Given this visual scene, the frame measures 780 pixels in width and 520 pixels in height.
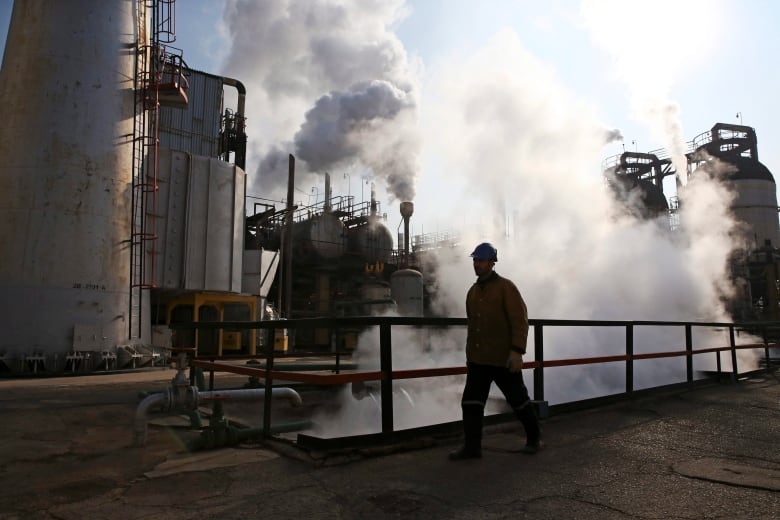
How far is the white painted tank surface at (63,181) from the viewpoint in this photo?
13336 mm

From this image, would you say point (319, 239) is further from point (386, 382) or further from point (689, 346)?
point (386, 382)

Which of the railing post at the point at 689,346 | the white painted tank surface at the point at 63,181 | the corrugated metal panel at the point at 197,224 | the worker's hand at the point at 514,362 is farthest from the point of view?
the corrugated metal panel at the point at 197,224

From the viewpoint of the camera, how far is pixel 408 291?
23141 millimetres

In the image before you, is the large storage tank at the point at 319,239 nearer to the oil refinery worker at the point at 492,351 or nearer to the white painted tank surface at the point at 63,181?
the white painted tank surface at the point at 63,181

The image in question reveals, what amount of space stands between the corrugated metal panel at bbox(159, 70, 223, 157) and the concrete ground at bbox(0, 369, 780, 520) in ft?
62.6

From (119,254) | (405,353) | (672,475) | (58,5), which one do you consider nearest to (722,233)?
(405,353)

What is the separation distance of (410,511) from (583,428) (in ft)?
9.67

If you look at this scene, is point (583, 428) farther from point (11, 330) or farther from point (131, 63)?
point (131, 63)

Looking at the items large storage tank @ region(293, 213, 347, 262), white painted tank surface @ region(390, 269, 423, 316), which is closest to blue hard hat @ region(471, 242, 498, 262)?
white painted tank surface @ region(390, 269, 423, 316)

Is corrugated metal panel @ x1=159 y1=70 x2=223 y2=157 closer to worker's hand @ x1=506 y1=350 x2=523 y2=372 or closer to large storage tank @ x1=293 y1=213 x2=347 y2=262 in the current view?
large storage tank @ x1=293 y1=213 x2=347 y2=262

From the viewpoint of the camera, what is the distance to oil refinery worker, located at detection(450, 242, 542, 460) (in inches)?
159

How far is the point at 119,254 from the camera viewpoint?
577 inches

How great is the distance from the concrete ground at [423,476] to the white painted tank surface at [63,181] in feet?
29.2

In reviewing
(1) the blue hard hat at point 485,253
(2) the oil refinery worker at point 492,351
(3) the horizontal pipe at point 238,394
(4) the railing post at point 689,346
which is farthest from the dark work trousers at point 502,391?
(4) the railing post at point 689,346
